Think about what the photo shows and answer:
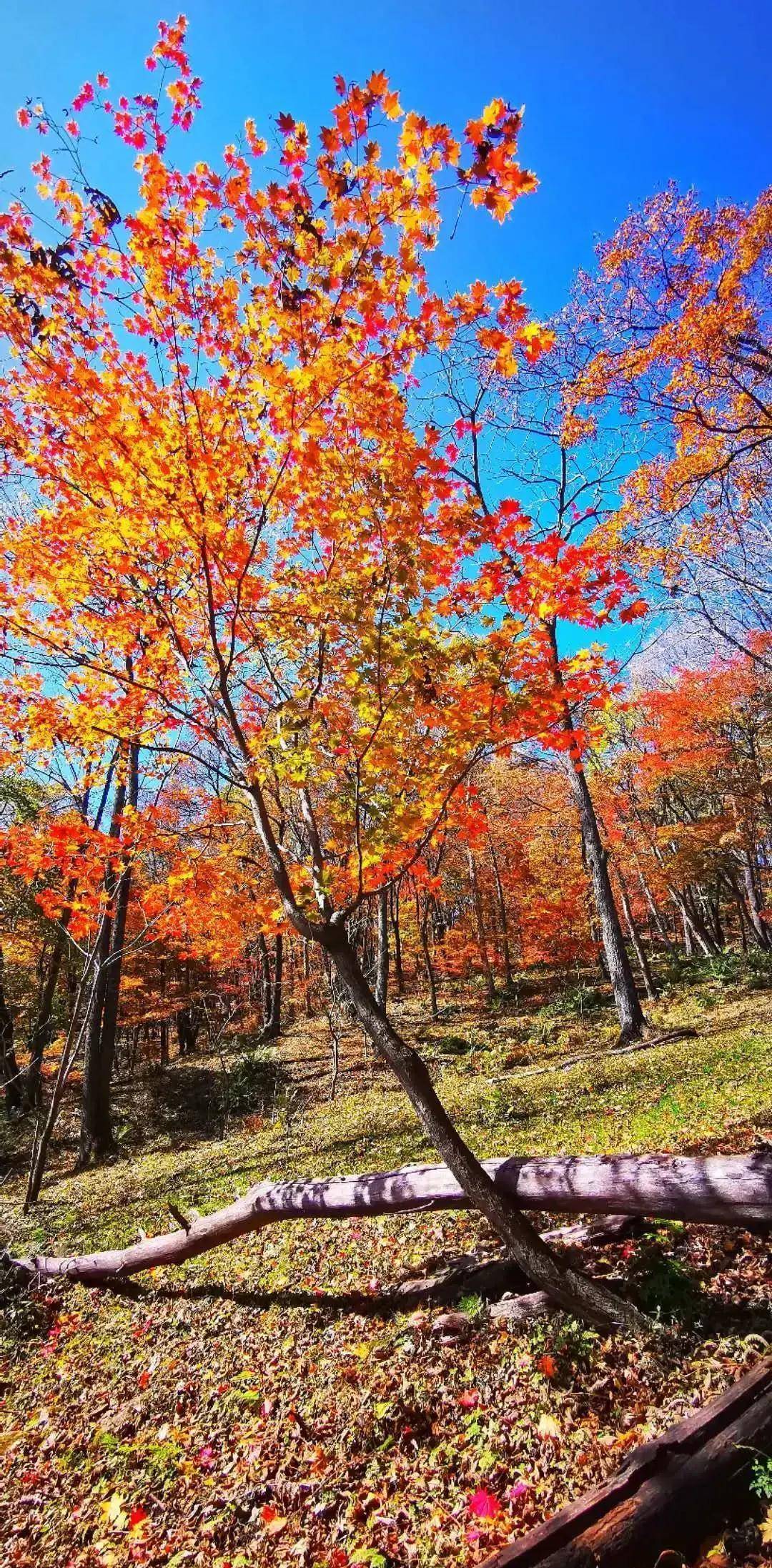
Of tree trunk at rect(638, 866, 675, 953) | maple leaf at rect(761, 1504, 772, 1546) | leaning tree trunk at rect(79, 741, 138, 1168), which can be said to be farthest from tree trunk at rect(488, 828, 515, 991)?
maple leaf at rect(761, 1504, 772, 1546)

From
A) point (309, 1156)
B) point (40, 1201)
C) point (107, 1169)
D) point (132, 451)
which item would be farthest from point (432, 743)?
point (107, 1169)

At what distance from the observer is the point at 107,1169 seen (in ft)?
42.8

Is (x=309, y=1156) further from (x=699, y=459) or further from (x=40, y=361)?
(x=699, y=459)

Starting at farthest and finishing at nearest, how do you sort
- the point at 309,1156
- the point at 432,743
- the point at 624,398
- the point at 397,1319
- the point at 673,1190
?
1. the point at 624,398
2. the point at 309,1156
3. the point at 432,743
4. the point at 397,1319
5. the point at 673,1190

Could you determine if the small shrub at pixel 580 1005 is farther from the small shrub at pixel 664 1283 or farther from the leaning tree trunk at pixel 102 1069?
the small shrub at pixel 664 1283

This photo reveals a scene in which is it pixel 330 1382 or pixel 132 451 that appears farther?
pixel 132 451

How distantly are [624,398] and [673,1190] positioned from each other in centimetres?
1179

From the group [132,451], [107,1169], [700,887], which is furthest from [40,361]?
[700,887]

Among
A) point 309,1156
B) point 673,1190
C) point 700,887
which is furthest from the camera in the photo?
point 700,887

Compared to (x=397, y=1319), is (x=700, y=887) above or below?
above

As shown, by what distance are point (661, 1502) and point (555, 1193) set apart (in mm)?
1582

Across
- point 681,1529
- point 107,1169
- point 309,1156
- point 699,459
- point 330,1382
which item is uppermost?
point 699,459

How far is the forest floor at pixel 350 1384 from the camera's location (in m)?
3.13

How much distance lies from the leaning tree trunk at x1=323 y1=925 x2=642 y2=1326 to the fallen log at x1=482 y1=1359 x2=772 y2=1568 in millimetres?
925
